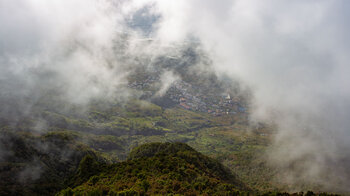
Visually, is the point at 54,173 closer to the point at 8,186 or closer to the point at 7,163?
the point at 7,163

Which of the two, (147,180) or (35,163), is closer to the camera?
(147,180)

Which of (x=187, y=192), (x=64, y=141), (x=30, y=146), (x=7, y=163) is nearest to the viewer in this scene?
(x=187, y=192)

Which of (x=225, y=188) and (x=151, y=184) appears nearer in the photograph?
(x=151, y=184)

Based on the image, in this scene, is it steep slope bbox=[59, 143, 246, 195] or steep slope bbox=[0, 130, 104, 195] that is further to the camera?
steep slope bbox=[0, 130, 104, 195]

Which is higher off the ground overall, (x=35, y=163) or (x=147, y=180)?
(x=35, y=163)

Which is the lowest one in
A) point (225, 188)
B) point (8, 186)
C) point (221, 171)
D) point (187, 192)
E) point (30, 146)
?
point (8, 186)

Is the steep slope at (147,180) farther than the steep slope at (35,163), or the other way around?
the steep slope at (35,163)

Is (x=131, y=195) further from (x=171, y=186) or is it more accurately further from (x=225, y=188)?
(x=225, y=188)

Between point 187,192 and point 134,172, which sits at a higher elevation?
point 134,172

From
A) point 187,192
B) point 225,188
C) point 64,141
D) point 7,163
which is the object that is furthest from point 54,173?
point 225,188

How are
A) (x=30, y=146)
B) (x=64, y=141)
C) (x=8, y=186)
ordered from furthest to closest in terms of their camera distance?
(x=64, y=141), (x=30, y=146), (x=8, y=186)
